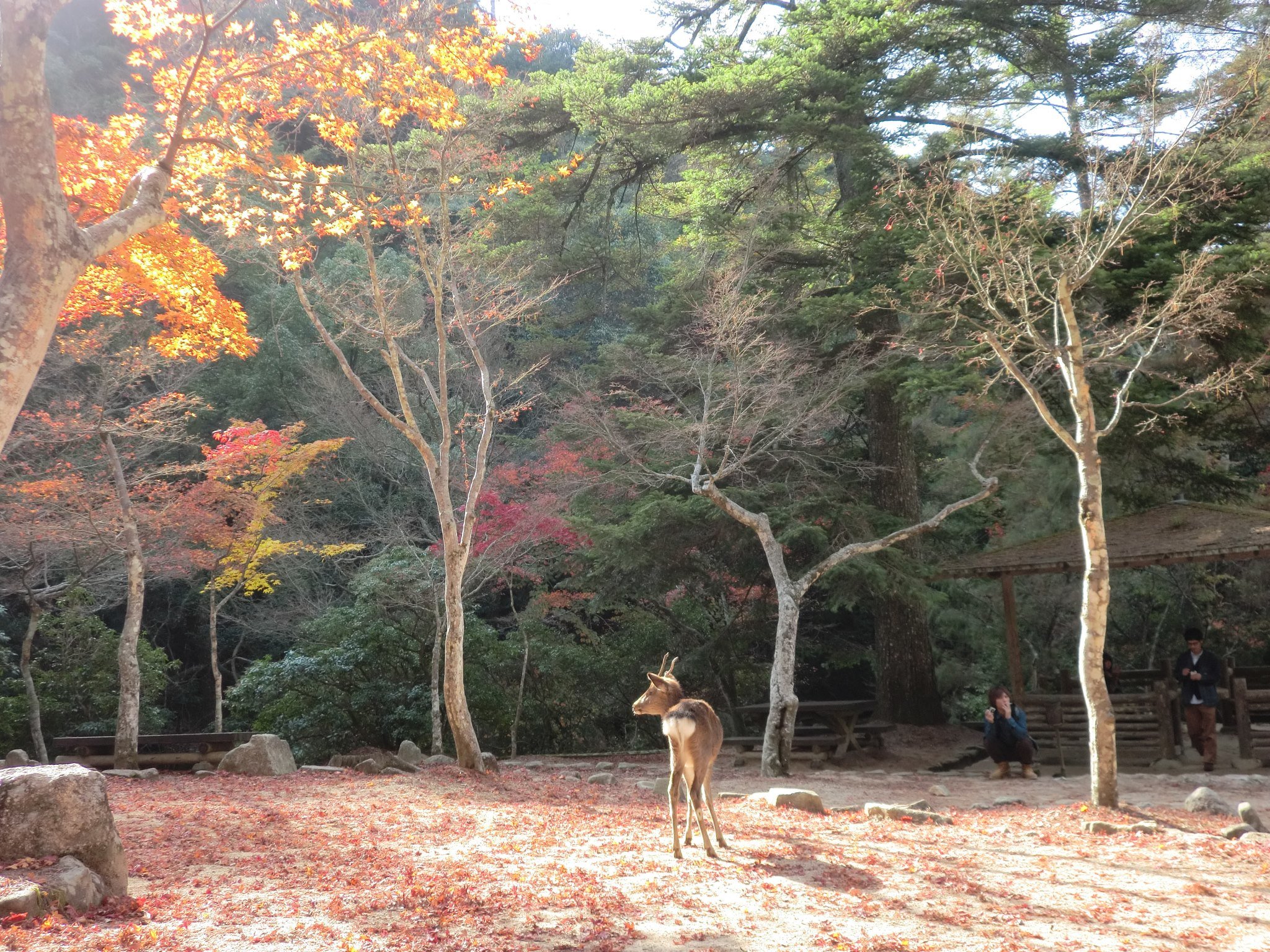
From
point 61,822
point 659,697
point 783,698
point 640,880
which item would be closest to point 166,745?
point 783,698

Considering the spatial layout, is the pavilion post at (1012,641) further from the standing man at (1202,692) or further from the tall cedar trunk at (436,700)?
the tall cedar trunk at (436,700)

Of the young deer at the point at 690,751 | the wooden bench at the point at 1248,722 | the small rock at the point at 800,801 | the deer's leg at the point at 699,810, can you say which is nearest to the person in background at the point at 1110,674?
the wooden bench at the point at 1248,722

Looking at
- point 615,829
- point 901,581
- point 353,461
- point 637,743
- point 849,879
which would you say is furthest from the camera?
point 353,461

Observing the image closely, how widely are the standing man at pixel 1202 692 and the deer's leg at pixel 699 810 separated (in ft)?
24.2

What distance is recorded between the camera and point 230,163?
28.4 ft

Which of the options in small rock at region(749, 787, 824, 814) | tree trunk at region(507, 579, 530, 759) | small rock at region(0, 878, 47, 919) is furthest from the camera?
tree trunk at region(507, 579, 530, 759)

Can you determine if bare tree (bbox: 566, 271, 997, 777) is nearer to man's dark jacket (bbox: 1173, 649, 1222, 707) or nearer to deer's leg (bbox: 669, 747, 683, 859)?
man's dark jacket (bbox: 1173, 649, 1222, 707)

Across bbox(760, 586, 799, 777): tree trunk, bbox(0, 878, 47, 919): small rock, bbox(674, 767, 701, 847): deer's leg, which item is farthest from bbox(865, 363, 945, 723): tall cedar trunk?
bbox(0, 878, 47, 919): small rock

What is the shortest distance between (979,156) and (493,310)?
8110mm

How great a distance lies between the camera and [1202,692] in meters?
11.0

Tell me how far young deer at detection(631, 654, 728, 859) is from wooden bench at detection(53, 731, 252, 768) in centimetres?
783

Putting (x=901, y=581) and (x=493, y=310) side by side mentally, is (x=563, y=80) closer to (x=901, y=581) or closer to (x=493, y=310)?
(x=493, y=310)

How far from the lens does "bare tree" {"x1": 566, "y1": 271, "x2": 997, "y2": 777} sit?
1188 centimetres

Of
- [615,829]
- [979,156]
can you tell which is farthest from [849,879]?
[979,156]
